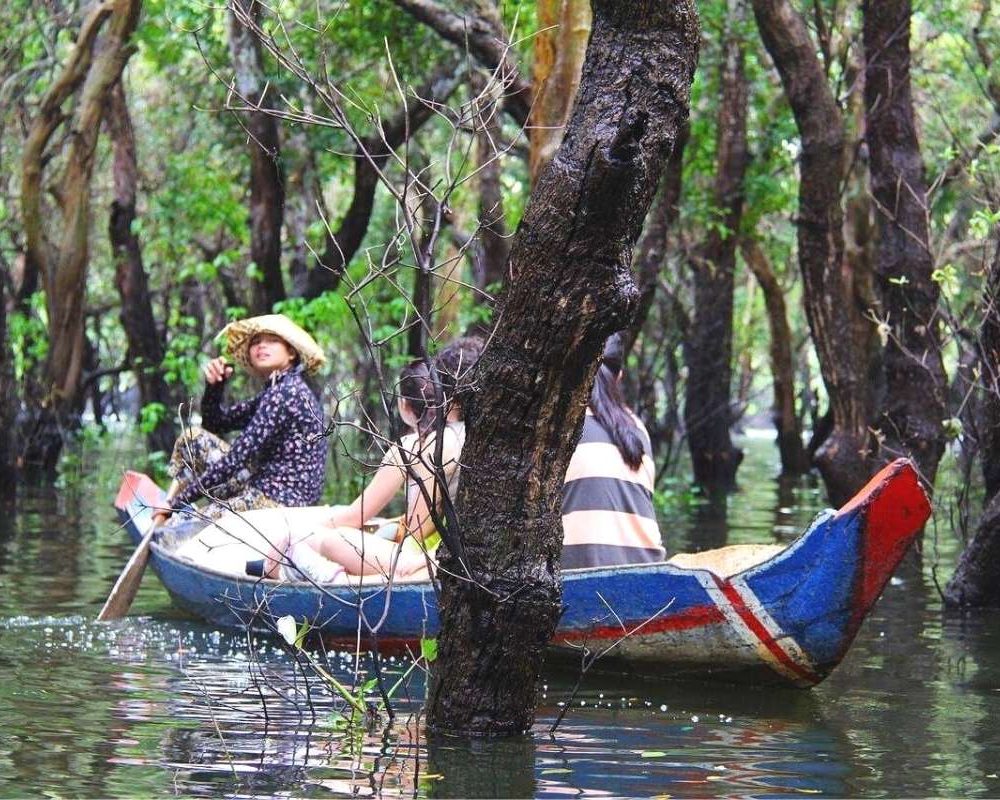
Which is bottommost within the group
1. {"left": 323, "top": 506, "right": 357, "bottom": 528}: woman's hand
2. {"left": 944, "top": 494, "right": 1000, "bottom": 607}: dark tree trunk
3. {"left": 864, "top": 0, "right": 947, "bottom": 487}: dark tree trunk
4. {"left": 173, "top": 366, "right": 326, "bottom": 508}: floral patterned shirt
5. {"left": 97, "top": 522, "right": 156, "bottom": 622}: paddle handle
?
{"left": 97, "top": 522, "right": 156, "bottom": 622}: paddle handle

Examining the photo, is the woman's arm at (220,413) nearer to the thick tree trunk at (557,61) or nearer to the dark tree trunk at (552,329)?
the thick tree trunk at (557,61)

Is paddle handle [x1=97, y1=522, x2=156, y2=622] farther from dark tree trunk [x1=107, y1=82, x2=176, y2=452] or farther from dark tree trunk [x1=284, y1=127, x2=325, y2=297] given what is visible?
dark tree trunk [x1=107, y1=82, x2=176, y2=452]

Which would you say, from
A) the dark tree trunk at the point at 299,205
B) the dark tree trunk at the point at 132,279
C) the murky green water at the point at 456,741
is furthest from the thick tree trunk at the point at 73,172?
the murky green water at the point at 456,741

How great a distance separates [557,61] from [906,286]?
9.17ft

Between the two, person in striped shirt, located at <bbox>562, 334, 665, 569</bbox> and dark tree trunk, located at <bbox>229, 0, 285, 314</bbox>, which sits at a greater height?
dark tree trunk, located at <bbox>229, 0, 285, 314</bbox>

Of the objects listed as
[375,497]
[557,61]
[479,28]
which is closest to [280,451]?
[375,497]

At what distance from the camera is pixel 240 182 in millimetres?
20953

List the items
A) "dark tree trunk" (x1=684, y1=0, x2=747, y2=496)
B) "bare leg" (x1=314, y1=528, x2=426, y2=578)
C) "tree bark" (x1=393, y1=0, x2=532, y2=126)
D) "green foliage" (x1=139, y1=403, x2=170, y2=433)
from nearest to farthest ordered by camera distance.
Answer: "bare leg" (x1=314, y1=528, x2=426, y2=578), "tree bark" (x1=393, y1=0, x2=532, y2=126), "green foliage" (x1=139, y1=403, x2=170, y2=433), "dark tree trunk" (x1=684, y1=0, x2=747, y2=496)

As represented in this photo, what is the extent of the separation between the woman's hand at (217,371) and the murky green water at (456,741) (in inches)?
56.2

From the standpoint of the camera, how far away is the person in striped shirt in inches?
288

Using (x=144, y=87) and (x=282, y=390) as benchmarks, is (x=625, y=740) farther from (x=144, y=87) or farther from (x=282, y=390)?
(x=144, y=87)

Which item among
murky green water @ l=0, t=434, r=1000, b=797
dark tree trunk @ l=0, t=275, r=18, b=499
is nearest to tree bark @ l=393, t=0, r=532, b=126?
dark tree trunk @ l=0, t=275, r=18, b=499

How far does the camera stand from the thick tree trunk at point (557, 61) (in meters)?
11.2

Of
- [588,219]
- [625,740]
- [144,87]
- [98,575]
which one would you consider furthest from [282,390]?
[144,87]
